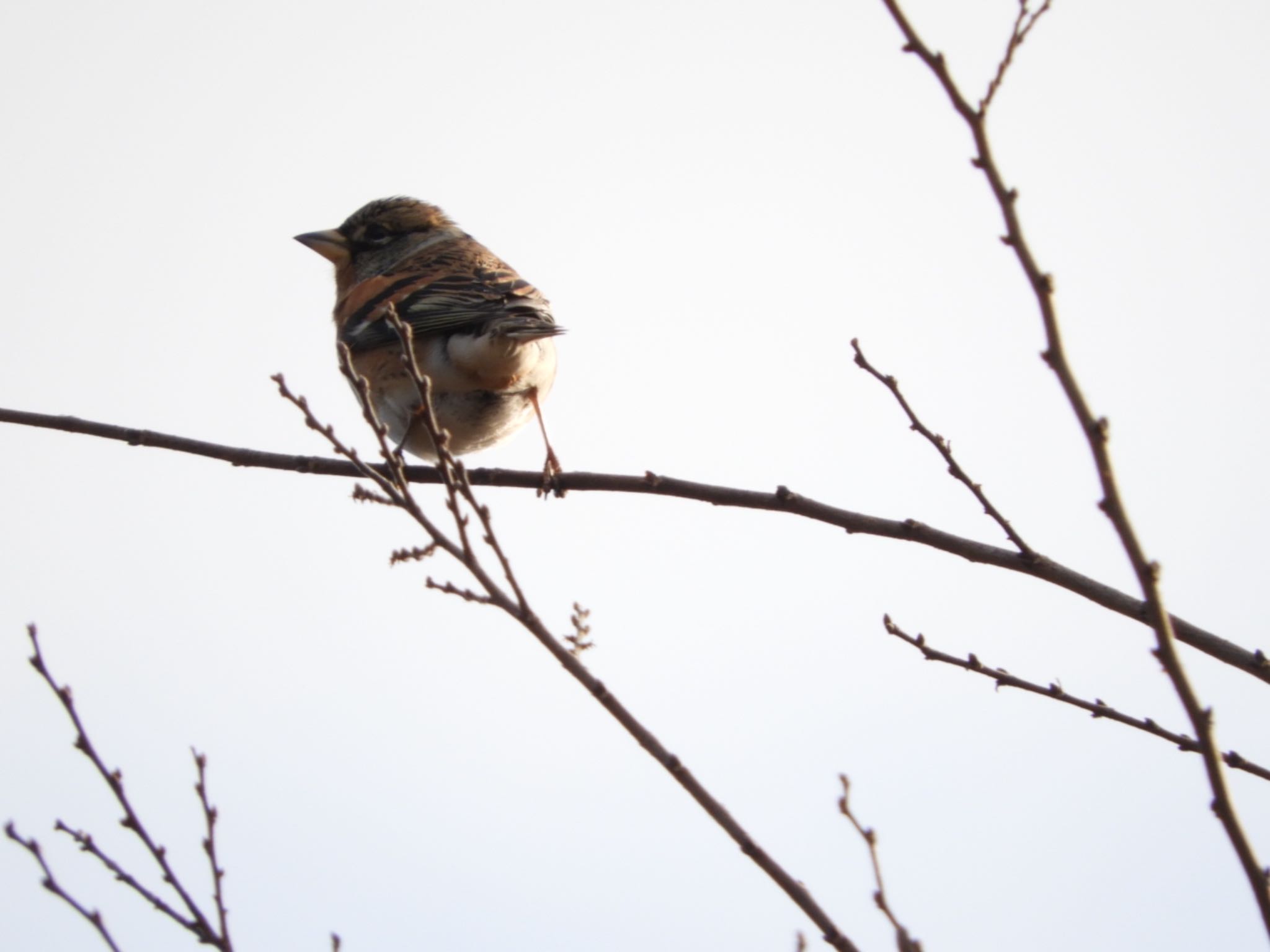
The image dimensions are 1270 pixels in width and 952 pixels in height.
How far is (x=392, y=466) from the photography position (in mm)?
3256

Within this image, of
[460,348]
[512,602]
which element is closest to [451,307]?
[460,348]

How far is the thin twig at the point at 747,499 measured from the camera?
337 cm

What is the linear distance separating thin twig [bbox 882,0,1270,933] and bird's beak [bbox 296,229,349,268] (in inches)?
303

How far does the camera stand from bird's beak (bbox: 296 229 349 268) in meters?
9.59

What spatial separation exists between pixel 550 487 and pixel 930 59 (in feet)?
9.49

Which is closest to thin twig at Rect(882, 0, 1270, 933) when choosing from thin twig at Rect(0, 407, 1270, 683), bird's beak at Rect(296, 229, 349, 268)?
thin twig at Rect(0, 407, 1270, 683)

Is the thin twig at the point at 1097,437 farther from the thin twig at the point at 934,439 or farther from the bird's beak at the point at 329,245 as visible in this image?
the bird's beak at the point at 329,245

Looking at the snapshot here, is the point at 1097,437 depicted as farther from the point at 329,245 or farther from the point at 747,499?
the point at 329,245

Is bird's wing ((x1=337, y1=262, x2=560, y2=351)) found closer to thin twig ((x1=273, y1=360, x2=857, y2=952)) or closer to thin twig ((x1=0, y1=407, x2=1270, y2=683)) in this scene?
thin twig ((x1=0, y1=407, x2=1270, y2=683))

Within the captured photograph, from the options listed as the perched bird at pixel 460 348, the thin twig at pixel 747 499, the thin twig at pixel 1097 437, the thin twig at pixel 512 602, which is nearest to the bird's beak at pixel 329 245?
the perched bird at pixel 460 348

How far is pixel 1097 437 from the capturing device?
2367mm

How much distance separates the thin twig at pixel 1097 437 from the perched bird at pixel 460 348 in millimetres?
3890

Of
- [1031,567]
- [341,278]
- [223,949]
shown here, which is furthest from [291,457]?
[341,278]

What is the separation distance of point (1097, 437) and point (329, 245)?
7995 mm
